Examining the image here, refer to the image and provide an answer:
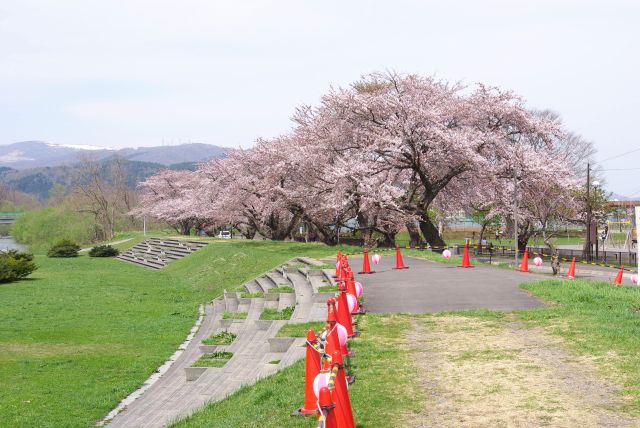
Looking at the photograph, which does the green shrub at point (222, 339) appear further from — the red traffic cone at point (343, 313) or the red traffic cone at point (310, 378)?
the red traffic cone at point (310, 378)

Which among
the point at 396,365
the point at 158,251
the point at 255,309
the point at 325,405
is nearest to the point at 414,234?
the point at 255,309

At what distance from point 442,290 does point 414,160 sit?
18.3 m

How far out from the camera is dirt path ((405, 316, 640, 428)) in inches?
280

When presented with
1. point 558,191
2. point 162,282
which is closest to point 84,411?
point 162,282

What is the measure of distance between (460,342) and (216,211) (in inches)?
1738

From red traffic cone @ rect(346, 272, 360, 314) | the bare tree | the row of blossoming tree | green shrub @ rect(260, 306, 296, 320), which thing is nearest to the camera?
red traffic cone @ rect(346, 272, 360, 314)

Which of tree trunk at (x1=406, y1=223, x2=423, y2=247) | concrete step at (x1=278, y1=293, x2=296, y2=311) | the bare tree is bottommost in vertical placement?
concrete step at (x1=278, y1=293, x2=296, y2=311)

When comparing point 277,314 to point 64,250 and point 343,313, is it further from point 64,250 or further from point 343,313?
point 64,250

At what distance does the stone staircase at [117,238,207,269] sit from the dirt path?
40889 millimetres

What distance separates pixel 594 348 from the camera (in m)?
10.3

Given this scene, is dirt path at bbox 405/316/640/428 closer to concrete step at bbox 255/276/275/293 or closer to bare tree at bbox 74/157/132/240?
concrete step at bbox 255/276/275/293

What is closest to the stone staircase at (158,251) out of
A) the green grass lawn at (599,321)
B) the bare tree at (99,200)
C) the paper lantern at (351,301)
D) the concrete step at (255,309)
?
the bare tree at (99,200)

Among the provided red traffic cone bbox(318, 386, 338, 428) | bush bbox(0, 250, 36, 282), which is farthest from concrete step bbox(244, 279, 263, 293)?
red traffic cone bbox(318, 386, 338, 428)

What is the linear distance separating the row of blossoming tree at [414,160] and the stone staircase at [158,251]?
11.6m
